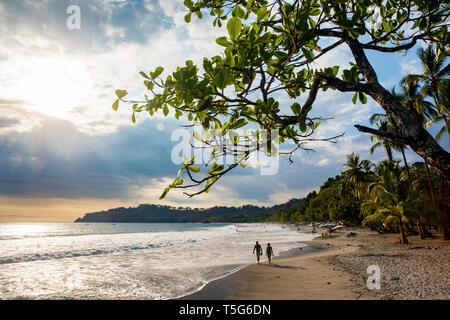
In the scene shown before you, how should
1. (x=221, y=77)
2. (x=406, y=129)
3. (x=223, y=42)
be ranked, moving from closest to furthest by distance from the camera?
(x=221, y=77)
(x=223, y=42)
(x=406, y=129)

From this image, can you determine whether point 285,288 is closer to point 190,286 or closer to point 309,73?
point 190,286

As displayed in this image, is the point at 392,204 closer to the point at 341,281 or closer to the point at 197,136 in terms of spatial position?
the point at 341,281

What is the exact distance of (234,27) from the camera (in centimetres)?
136

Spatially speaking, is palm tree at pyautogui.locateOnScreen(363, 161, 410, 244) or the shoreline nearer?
the shoreline

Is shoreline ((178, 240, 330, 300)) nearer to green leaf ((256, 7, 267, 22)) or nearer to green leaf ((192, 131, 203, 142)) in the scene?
green leaf ((192, 131, 203, 142))

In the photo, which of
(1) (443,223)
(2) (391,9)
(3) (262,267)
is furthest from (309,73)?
(1) (443,223)

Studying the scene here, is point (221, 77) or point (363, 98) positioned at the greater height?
point (363, 98)

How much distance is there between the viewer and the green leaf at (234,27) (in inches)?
52.5

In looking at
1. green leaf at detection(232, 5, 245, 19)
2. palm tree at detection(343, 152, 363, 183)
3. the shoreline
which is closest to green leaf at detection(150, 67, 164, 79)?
green leaf at detection(232, 5, 245, 19)

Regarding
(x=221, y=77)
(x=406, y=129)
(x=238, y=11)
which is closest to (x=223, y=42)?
(x=221, y=77)

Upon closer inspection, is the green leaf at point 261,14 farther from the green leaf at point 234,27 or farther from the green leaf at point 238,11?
the green leaf at point 238,11

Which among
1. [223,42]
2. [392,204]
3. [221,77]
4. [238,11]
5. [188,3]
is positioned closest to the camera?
[221,77]

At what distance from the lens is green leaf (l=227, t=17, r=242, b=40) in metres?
1.33

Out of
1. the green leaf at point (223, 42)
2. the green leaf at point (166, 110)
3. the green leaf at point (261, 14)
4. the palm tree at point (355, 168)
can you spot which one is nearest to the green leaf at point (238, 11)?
the green leaf at point (261, 14)
